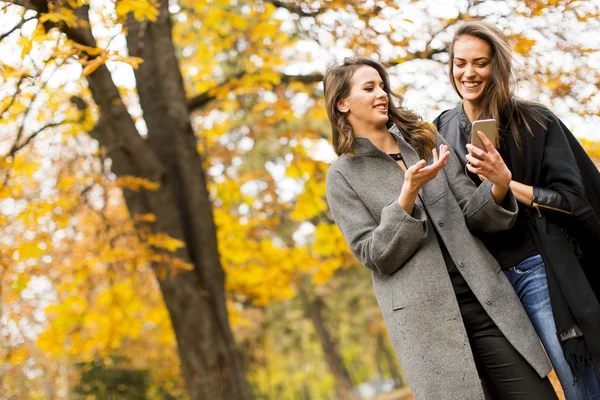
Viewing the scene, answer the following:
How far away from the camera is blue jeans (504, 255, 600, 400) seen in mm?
2748

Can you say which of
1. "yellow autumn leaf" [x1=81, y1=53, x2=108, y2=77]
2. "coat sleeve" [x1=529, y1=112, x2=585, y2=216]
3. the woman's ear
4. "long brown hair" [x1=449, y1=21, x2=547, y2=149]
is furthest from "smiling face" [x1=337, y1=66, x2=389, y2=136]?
"yellow autumn leaf" [x1=81, y1=53, x2=108, y2=77]

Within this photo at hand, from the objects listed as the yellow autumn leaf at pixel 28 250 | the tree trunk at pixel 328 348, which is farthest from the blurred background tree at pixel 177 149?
the tree trunk at pixel 328 348

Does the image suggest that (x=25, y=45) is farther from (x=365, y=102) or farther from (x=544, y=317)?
(x=544, y=317)

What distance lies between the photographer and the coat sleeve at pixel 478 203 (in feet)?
9.30

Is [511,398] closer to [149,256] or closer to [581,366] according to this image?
[581,366]

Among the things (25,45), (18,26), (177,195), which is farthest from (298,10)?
(25,45)

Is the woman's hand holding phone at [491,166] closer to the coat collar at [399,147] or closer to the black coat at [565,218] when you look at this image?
the black coat at [565,218]

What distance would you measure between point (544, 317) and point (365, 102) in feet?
4.10

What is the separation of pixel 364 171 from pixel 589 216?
3.26 ft

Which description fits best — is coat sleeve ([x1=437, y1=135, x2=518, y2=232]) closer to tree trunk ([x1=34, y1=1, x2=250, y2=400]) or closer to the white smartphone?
the white smartphone

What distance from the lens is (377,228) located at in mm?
2871

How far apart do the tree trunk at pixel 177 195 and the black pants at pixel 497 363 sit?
15.1 feet

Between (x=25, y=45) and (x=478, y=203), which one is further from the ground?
(x=25, y=45)

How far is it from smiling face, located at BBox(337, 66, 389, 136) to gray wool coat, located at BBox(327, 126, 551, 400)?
287 mm
